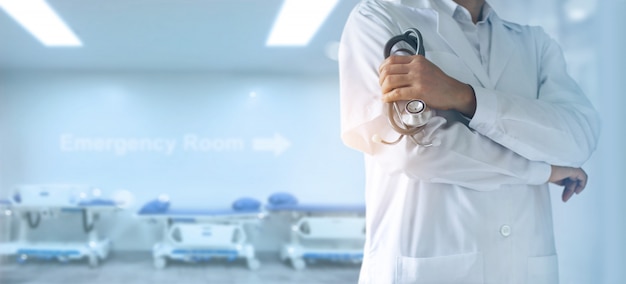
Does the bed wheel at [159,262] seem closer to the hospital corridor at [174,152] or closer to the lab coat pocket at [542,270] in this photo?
the hospital corridor at [174,152]

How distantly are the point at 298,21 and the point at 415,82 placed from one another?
108 inches

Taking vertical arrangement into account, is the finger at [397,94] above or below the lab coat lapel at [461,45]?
below

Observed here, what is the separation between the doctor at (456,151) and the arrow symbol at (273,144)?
263cm

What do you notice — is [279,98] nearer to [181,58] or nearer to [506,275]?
[181,58]

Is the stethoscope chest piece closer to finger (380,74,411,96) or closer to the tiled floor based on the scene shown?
finger (380,74,411,96)

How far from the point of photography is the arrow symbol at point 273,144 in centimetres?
365

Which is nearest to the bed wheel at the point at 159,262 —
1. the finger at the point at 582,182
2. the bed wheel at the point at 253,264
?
the bed wheel at the point at 253,264

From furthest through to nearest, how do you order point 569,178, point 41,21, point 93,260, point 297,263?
point 297,263 < point 93,260 < point 41,21 < point 569,178

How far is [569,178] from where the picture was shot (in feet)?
3.46

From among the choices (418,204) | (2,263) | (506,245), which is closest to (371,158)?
(418,204)

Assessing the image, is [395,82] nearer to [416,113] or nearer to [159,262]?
[416,113]

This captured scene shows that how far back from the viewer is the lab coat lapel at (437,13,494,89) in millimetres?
1003

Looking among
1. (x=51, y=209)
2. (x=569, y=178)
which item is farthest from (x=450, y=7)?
(x=51, y=209)

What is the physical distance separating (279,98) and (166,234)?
125 cm
